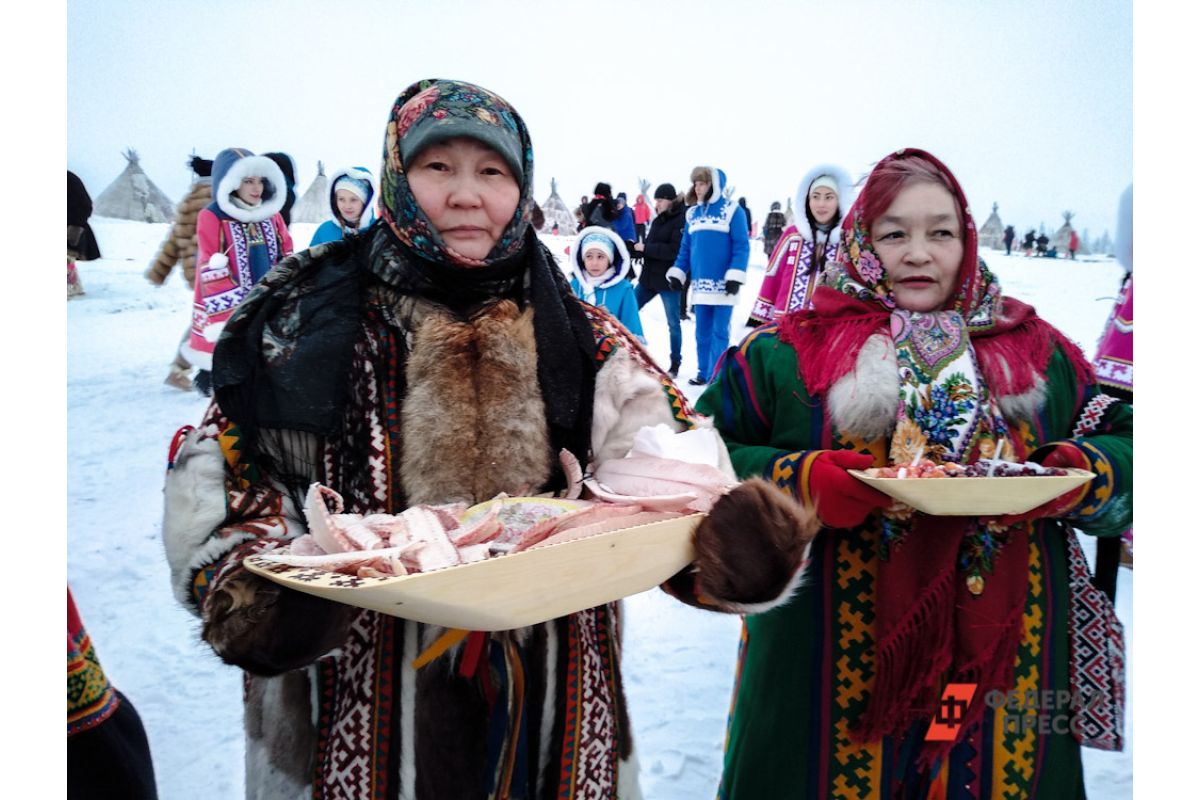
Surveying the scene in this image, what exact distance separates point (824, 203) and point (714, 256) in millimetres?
2116

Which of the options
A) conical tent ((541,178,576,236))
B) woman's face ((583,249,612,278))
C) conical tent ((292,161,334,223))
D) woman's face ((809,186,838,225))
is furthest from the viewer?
conical tent ((541,178,576,236))

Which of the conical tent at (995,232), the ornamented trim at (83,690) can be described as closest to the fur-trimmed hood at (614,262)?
the ornamented trim at (83,690)

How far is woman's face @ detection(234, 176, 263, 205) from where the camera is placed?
5316 mm

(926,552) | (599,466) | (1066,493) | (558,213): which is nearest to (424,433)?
(599,466)

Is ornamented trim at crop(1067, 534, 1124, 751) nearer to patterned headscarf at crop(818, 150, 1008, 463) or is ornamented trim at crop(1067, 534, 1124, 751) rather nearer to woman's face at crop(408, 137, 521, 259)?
patterned headscarf at crop(818, 150, 1008, 463)

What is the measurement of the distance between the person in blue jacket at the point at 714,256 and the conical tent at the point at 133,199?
67.7ft

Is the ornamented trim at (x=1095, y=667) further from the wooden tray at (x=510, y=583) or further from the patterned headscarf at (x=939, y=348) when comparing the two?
the wooden tray at (x=510, y=583)

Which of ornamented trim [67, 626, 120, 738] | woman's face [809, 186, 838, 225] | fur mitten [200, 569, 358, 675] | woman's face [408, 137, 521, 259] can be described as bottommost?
ornamented trim [67, 626, 120, 738]

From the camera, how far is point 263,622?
2.94 feet

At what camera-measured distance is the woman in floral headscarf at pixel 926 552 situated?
1584 mm

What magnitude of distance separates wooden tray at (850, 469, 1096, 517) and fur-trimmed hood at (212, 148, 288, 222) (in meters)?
5.15

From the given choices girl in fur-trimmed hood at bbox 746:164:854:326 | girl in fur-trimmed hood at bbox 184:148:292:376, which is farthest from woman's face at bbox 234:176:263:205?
girl in fur-trimmed hood at bbox 746:164:854:326

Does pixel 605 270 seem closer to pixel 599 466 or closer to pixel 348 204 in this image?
pixel 348 204

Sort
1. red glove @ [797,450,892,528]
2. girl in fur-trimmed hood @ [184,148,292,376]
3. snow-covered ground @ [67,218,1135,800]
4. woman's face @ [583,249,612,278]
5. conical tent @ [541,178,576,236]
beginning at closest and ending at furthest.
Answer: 1. red glove @ [797,450,892,528]
2. snow-covered ground @ [67,218,1135,800]
3. girl in fur-trimmed hood @ [184,148,292,376]
4. woman's face @ [583,249,612,278]
5. conical tent @ [541,178,576,236]
